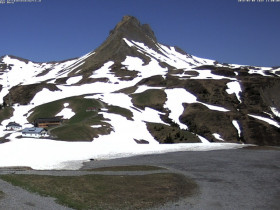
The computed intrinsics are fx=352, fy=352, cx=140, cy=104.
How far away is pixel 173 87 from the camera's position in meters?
161

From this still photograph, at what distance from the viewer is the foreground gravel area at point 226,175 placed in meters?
33.7

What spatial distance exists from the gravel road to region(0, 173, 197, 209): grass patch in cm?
150

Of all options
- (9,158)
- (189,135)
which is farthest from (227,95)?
(9,158)

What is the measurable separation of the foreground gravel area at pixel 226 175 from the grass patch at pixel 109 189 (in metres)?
2.13

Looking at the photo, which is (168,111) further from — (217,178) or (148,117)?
(217,178)

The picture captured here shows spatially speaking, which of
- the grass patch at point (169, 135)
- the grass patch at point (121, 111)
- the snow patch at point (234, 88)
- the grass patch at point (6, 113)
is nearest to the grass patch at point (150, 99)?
the grass patch at point (121, 111)

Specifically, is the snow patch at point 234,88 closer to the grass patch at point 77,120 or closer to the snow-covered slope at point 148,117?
the snow-covered slope at point 148,117

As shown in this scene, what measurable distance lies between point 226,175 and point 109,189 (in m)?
20.3

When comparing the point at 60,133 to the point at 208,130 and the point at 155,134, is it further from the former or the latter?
the point at 208,130

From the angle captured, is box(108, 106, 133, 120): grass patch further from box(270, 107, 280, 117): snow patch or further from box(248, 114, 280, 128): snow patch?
box(270, 107, 280, 117): snow patch

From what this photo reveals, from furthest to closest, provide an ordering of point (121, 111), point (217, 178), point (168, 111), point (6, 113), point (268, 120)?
point (6, 113) → point (168, 111) → point (268, 120) → point (121, 111) → point (217, 178)

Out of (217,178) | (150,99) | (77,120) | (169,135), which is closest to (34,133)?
(77,120)

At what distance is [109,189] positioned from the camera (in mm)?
35750

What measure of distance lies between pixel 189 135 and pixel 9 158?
55971mm
